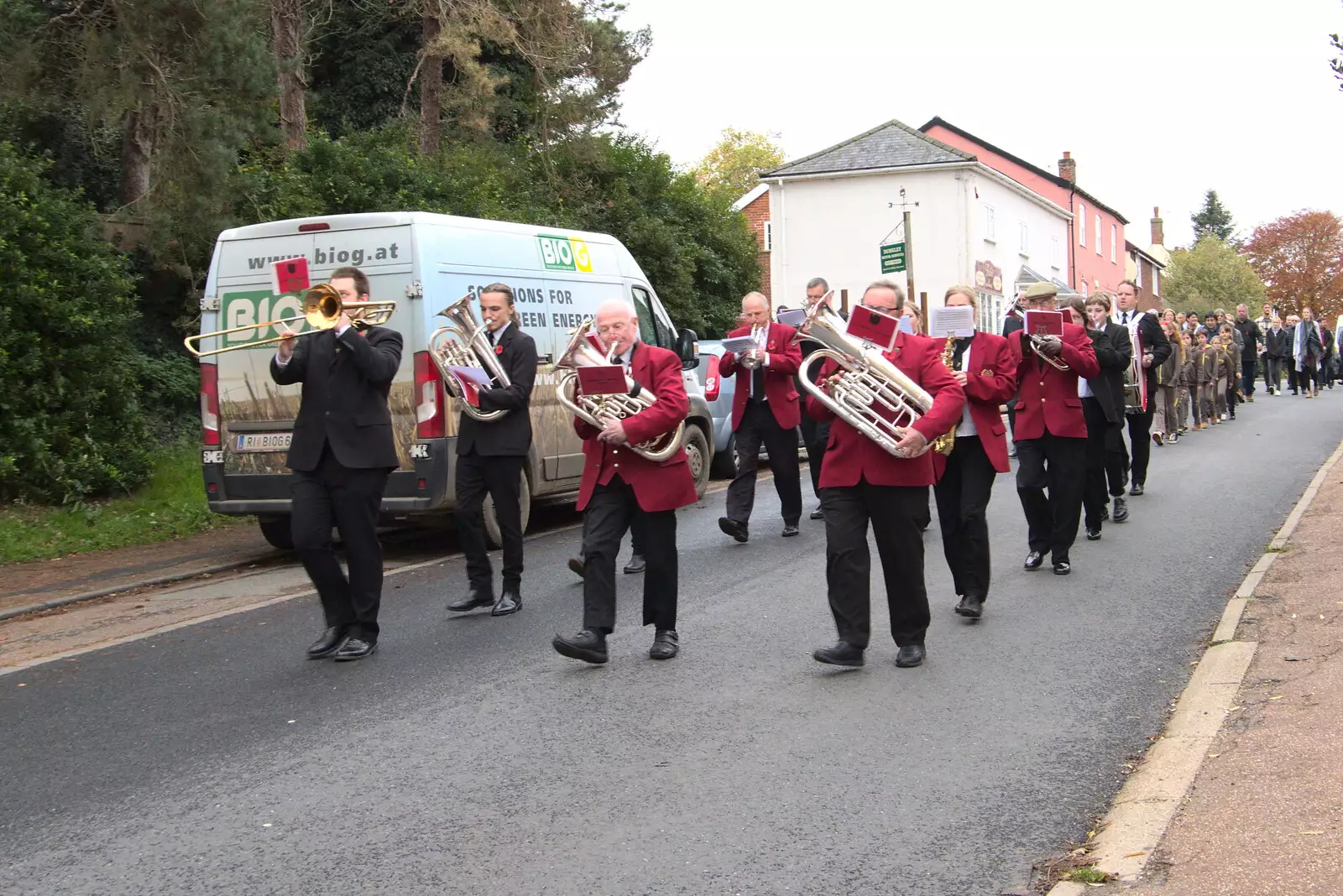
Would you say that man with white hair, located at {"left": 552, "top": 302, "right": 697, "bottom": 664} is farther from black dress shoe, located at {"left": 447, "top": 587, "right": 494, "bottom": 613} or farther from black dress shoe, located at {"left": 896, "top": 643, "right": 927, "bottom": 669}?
black dress shoe, located at {"left": 447, "top": 587, "right": 494, "bottom": 613}

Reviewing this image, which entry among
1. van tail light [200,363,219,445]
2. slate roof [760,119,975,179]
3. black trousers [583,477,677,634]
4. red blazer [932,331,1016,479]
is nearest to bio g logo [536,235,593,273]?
van tail light [200,363,219,445]

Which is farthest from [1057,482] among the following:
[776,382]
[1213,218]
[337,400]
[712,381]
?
[1213,218]

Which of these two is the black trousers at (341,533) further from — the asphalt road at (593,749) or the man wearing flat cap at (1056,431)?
the man wearing flat cap at (1056,431)

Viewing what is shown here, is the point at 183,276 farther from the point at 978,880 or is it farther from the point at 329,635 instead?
the point at 978,880

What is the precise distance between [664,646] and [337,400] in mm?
2166

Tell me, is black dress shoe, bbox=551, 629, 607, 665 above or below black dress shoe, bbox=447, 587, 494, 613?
above

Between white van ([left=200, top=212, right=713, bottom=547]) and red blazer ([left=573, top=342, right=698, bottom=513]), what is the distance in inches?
134

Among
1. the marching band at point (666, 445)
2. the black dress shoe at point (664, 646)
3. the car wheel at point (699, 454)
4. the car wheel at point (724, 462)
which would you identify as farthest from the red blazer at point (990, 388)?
the car wheel at point (724, 462)

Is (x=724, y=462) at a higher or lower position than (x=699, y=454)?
lower

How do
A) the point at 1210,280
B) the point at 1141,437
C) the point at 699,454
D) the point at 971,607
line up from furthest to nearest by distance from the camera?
the point at 1210,280 < the point at 699,454 < the point at 1141,437 < the point at 971,607

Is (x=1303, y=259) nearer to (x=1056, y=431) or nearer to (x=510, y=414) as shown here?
(x=1056, y=431)

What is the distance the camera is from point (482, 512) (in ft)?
29.1

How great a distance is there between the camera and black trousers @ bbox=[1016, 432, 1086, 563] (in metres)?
9.83

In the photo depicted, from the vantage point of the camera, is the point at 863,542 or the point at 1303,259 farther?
the point at 1303,259
